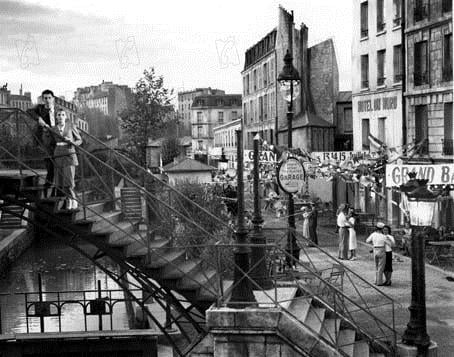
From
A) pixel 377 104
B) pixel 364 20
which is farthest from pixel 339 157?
pixel 364 20

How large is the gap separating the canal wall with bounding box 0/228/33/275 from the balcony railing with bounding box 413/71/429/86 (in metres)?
19.8

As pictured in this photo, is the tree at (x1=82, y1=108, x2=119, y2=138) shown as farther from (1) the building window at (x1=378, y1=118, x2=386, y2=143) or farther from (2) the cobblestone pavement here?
(2) the cobblestone pavement

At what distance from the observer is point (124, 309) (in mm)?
20312

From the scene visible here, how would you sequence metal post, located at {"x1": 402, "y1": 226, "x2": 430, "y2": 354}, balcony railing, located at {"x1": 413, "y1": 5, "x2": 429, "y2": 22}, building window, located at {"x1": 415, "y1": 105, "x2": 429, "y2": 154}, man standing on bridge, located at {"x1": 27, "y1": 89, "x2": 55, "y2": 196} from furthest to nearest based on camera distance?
building window, located at {"x1": 415, "y1": 105, "x2": 429, "y2": 154}
balcony railing, located at {"x1": 413, "y1": 5, "x2": 429, "y2": 22}
man standing on bridge, located at {"x1": 27, "y1": 89, "x2": 55, "y2": 196}
metal post, located at {"x1": 402, "y1": 226, "x2": 430, "y2": 354}

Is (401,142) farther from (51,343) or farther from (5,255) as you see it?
(51,343)

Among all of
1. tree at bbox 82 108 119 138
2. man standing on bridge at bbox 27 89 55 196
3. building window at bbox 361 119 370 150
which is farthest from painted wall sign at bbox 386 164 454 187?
tree at bbox 82 108 119 138

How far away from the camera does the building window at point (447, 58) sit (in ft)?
93.7

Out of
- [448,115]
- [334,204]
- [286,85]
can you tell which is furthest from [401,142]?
[286,85]

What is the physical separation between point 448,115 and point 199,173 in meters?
12.2

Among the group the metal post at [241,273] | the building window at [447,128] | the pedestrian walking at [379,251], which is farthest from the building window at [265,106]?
the metal post at [241,273]

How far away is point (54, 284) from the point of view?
2719 cm

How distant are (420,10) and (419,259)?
879 inches

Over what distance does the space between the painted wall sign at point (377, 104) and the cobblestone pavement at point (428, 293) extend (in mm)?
9394

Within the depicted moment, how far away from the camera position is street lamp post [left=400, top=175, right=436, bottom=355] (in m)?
11.0
